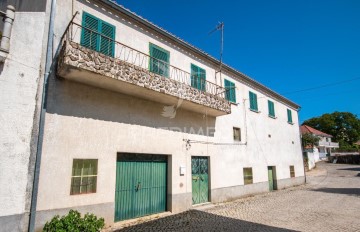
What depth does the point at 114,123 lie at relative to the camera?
907cm

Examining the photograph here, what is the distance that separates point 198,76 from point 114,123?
20.4 ft

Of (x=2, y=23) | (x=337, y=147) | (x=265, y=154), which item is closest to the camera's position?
(x=2, y=23)

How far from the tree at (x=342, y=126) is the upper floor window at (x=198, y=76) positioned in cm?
7284

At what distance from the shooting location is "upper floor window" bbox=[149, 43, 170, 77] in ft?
35.5

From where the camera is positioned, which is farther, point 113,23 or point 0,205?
point 113,23

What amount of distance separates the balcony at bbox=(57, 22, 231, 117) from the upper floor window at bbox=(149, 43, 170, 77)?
0.16 feet

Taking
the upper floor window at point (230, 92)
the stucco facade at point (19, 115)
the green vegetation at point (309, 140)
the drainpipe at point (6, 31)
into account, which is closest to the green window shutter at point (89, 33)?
the stucco facade at point (19, 115)

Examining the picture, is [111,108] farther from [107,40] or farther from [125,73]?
[107,40]

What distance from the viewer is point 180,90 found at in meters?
10.7

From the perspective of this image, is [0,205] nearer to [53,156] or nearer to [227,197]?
[53,156]

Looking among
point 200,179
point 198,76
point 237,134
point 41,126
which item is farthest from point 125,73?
point 237,134

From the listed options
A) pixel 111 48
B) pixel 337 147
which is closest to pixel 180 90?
pixel 111 48

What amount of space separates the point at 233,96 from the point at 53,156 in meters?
11.8

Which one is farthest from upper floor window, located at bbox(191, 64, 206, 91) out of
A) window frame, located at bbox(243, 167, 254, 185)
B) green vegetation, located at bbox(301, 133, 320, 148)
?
green vegetation, located at bbox(301, 133, 320, 148)
